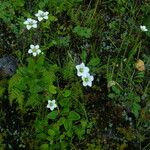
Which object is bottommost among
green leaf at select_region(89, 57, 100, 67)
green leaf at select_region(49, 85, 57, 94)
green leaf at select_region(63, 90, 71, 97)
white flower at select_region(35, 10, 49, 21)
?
green leaf at select_region(63, 90, 71, 97)

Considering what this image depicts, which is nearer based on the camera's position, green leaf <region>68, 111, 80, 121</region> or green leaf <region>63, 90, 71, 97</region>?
green leaf <region>68, 111, 80, 121</region>

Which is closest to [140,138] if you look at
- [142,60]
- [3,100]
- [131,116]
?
[131,116]

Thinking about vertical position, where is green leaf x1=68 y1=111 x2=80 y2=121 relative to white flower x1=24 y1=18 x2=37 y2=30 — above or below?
below

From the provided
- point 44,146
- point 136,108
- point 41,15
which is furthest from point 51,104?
point 41,15

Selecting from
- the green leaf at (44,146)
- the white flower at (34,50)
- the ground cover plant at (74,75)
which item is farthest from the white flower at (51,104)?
the white flower at (34,50)

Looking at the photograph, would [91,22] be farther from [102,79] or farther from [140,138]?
[140,138]

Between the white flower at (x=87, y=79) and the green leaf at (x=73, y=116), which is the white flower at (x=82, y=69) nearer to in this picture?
the white flower at (x=87, y=79)

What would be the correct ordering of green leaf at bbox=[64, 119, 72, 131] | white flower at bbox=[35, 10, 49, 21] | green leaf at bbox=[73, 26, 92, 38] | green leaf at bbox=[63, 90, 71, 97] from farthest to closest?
green leaf at bbox=[73, 26, 92, 38] → white flower at bbox=[35, 10, 49, 21] → green leaf at bbox=[63, 90, 71, 97] → green leaf at bbox=[64, 119, 72, 131]

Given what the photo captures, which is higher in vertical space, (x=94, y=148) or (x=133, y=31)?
(x=133, y=31)

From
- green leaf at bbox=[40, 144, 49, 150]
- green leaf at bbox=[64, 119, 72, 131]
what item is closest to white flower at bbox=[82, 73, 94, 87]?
green leaf at bbox=[64, 119, 72, 131]

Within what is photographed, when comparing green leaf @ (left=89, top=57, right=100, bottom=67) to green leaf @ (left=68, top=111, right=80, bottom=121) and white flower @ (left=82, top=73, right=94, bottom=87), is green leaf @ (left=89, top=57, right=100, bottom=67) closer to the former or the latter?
white flower @ (left=82, top=73, right=94, bottom=87)
